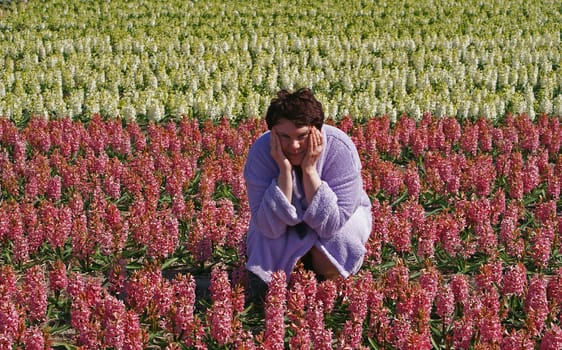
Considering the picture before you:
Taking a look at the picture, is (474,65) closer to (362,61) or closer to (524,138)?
(362,61)

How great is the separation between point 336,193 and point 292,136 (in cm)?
Result: 52

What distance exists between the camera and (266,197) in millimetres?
5910

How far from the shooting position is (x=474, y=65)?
15.0m

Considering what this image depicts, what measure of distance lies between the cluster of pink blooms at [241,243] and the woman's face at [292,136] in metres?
0.80

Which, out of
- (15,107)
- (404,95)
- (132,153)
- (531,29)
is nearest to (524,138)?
(404,95)

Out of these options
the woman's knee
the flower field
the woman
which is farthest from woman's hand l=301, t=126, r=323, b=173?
the flower field

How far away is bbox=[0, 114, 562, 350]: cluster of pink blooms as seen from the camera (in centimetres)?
530

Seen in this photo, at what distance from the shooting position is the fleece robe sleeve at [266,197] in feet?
19.3

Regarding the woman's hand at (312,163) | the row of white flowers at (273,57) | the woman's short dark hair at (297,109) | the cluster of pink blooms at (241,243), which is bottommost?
the row of white flowers at (273,57)

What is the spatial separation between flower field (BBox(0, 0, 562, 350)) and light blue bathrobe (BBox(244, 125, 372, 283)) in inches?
7.1

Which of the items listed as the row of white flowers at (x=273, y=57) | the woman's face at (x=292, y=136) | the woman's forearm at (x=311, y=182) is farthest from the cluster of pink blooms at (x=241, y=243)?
the row of white flowers at (x=273, y=57)

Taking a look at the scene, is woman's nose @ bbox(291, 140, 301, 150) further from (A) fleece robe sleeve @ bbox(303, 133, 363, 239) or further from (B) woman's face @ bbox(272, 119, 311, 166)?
(A) fleece robe sleeve @ bbox(303, 133, 363, 239)

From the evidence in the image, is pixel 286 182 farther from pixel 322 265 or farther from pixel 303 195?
pixel 322 265

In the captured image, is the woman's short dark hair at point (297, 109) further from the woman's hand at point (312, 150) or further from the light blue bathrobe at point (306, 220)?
the light blue bathrobe at point (306, 220)
